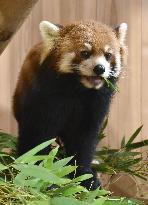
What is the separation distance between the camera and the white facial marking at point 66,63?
2.02m

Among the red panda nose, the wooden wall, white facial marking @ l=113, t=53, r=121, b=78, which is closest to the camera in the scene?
the red panda nose

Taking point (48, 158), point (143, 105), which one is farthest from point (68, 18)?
point (48, 158)

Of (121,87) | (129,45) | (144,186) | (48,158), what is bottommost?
(144,186)

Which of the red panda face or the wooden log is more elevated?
the wooden log

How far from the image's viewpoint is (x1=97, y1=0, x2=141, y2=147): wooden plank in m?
2.92

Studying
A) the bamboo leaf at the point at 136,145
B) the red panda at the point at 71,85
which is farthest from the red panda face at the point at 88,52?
the bamboo leaf at the point at 136,145

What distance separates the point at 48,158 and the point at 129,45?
154cm

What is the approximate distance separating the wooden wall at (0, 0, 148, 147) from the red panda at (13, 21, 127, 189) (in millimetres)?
601

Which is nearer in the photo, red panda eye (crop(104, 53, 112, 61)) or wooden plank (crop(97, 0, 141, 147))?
red panda eye (crop(104, 53, 112, 61))

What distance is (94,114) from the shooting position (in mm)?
2146

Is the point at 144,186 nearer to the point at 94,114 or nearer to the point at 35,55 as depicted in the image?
the point at 94,114

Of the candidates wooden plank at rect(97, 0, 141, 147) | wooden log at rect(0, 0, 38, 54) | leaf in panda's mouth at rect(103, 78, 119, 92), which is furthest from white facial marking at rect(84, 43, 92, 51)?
wooden plank at rect(97, 0, 141, 147)

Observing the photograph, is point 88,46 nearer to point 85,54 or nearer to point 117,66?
point 85,54

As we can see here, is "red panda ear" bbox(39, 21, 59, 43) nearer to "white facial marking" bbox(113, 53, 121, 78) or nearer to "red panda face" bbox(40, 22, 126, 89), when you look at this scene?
"red panda face" bbox(40, 22, 126, 89)
